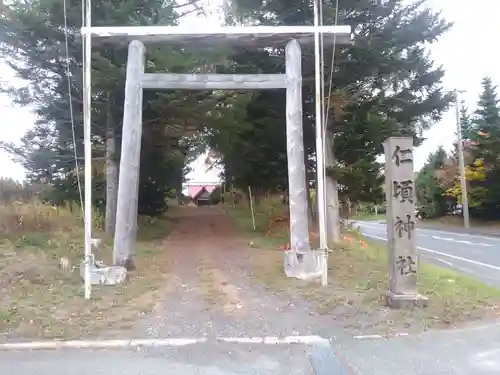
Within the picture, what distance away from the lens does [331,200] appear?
14.6m

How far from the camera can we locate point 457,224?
118ft

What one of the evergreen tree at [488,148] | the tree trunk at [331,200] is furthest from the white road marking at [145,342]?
the evergreen tree at [488,148]

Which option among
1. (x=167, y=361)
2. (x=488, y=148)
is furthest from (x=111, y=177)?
(x=488, y=148)

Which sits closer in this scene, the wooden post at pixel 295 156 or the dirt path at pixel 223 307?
the dirt path at pixel 223 307

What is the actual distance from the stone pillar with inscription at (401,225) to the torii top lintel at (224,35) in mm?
3112

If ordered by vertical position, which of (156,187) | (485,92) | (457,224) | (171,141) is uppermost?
(485,92)

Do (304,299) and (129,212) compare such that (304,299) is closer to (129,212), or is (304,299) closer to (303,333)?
(303,333)

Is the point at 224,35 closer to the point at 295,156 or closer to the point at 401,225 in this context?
the point at 295,156

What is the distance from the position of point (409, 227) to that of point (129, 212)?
5.14 meters

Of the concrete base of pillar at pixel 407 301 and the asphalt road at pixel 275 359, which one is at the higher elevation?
the concrete base of pillar at pixel 407 301

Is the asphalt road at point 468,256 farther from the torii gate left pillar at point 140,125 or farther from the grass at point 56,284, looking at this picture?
the grass at point 56,284

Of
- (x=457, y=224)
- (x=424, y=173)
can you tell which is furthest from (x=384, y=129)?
(x=424, y=173)

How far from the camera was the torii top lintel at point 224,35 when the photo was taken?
9711 mm

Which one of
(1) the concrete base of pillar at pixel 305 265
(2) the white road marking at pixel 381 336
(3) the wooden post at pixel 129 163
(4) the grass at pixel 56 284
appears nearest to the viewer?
(2) the white road marking at pixel 381 336
